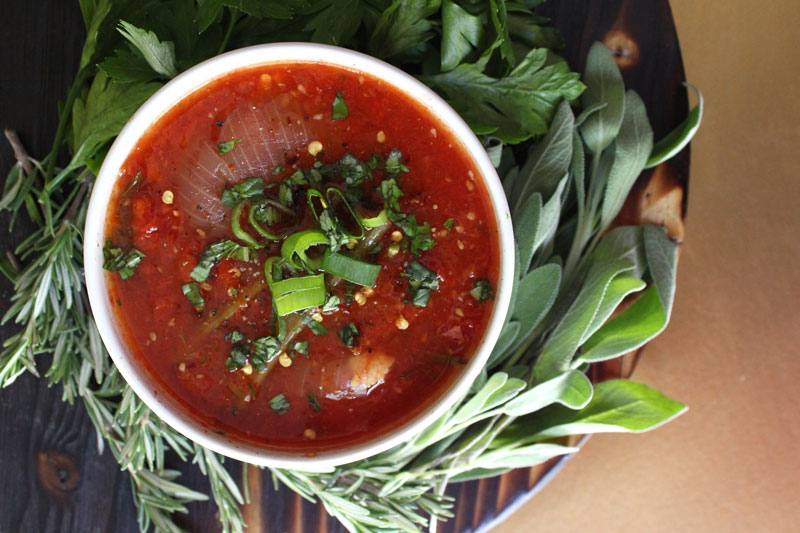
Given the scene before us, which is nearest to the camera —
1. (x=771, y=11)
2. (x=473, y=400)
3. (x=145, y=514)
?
(x=473, y=400)

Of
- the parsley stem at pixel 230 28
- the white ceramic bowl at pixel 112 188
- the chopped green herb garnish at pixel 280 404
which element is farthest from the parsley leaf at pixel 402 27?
the chopped green herb garnish at pixel 280 404

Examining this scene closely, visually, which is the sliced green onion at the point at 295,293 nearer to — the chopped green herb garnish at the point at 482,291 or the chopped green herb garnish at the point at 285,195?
the chopped green herb garnish at the point at 285,195

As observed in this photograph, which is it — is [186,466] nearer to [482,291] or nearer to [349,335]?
[349,335]

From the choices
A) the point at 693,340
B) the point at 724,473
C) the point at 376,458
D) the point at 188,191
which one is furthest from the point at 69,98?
the point at 724,473

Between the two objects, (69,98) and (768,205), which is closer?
(69,98)

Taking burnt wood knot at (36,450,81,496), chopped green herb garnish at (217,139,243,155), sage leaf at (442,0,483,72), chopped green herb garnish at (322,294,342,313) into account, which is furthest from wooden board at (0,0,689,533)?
chopped green herb garnish at (217,139,243,155)

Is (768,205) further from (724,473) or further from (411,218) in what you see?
(411,218)

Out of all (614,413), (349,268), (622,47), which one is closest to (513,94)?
(622,47)
